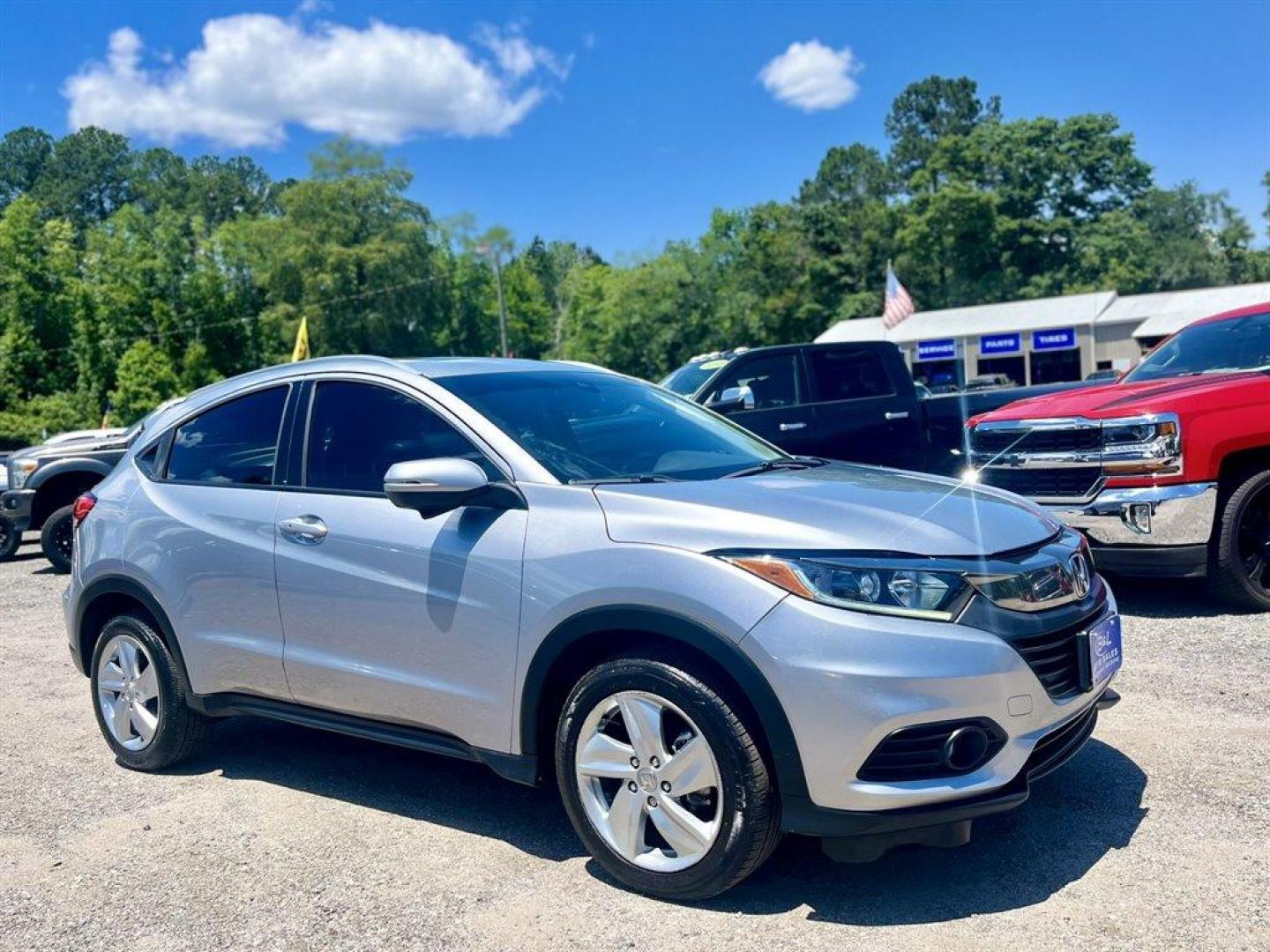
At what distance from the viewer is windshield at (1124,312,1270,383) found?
295 inches

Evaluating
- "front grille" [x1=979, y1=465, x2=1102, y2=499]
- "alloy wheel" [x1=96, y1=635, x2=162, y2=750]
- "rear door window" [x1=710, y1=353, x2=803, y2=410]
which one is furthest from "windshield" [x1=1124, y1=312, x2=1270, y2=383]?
"alloy wheel" [x1=96, y1=635, x2=162, y2=750]

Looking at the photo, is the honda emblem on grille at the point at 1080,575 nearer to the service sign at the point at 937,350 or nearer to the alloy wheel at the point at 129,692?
the alloy wheel at the point at 129,692

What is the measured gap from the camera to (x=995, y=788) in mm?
3250

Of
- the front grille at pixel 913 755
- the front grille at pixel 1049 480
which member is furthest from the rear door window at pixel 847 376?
the front grille at pixel 913 755

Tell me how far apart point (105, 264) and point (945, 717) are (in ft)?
204

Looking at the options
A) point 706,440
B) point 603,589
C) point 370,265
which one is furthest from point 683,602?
point 370,265

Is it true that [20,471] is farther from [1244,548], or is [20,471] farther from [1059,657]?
[1059,657]

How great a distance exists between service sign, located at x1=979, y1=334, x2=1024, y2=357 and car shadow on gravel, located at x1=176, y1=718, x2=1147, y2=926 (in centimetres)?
4721

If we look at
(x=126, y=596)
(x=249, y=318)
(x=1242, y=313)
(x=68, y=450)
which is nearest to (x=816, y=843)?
(x=126, y=596)

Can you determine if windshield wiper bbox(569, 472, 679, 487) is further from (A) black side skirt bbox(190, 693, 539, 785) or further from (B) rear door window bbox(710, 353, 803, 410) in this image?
(B) rear door window bbox(710, 353, 803, 410)

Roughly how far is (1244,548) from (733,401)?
4207mm

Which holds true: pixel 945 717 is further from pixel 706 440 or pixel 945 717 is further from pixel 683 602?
pixel 706 440

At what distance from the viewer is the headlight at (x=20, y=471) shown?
12266 millimetres

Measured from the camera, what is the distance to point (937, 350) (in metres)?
51.2
